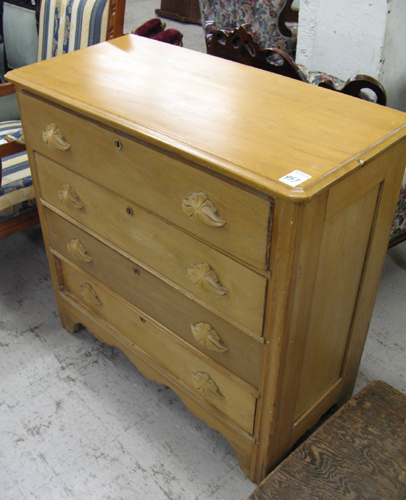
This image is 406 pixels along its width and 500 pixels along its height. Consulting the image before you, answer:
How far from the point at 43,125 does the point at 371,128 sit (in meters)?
0.92

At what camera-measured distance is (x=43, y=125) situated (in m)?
1.54

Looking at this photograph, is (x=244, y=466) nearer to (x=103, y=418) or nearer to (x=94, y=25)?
(x=103, y=418)

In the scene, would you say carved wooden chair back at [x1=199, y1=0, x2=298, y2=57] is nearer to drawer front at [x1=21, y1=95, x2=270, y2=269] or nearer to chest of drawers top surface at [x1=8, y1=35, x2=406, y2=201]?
chest of drawers top surface at [x1=8, y1=35, x2=406, y2=201]

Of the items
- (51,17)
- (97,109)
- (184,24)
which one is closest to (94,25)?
(51,17)

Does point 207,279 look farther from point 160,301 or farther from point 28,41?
point 28,41

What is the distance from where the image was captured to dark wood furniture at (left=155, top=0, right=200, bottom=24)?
556 cm

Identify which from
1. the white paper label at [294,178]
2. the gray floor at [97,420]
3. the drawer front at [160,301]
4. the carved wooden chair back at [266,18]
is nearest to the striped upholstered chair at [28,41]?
the drawer front at [160,301]

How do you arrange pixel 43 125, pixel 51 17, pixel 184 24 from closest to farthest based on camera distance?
pixel 43 125, pixel 51 17, pixel 184 24

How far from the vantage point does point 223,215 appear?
1146mm

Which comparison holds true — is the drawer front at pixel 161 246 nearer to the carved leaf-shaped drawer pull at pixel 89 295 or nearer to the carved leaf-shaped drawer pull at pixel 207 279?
the carved leaf-shaped drawer pull at pixel 207 279

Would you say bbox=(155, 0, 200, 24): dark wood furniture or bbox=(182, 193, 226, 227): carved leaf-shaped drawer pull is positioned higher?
bbox=(182, 193, 226, 227): carved leaf-shaped drawer pull

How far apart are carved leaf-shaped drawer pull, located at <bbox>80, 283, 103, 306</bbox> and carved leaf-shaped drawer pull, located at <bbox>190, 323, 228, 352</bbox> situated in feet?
1.72

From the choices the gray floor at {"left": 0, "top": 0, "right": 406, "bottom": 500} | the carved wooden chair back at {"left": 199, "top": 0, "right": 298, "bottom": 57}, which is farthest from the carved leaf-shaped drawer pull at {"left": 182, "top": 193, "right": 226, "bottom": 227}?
the carved wooden chair back at {"left": 199, "top": 0, "right": 298, "bottom": 57}

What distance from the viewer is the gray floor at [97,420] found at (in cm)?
160
